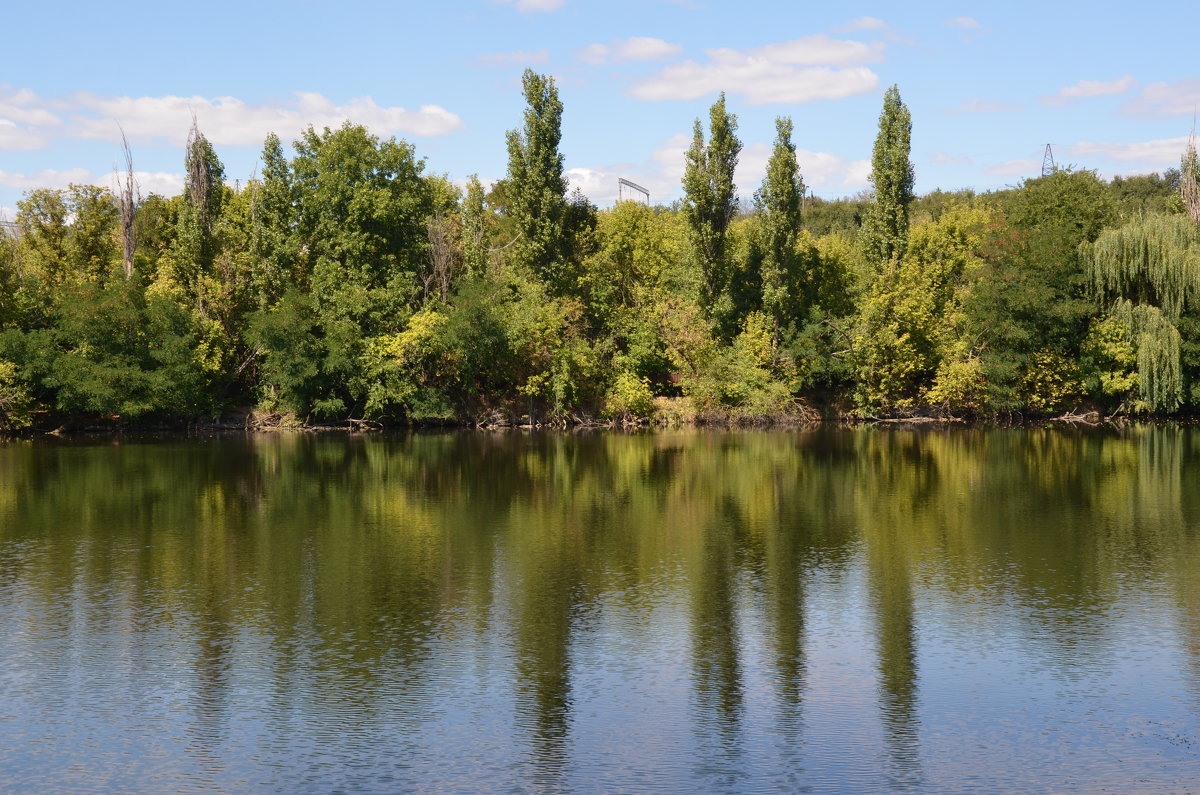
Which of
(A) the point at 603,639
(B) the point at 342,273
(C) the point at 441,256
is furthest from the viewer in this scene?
(C) the point at 441,256

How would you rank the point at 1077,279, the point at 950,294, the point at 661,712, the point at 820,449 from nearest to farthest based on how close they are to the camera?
the point at 661,712, the point at 820,449, the point at 1077,279, the point at 950,294

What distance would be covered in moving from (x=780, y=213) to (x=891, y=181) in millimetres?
7787

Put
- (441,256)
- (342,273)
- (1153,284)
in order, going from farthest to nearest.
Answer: (441,256)
(342,273)
(1153,284)

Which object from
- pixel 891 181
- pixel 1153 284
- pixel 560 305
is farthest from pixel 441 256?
pixel 1153 284

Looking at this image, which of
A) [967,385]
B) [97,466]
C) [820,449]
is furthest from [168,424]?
[967,385]

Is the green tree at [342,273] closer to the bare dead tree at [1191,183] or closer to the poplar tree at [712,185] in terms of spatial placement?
the poplar tree at [712,185]

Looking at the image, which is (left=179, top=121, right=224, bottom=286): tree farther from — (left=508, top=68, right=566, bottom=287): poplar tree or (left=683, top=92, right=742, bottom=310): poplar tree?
(left=683, top=92, right=742, bottom=310): poplar tree

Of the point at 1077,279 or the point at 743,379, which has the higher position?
the point at 1077,279

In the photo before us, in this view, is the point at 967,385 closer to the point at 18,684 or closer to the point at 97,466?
the point at 97,466

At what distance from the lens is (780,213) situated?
6606 centimetres

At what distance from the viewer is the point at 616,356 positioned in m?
68.9

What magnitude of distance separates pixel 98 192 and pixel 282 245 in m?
14.6

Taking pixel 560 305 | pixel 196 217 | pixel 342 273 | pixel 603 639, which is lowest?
pixel 603 639

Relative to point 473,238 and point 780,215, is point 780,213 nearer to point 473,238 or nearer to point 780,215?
point 780,215
